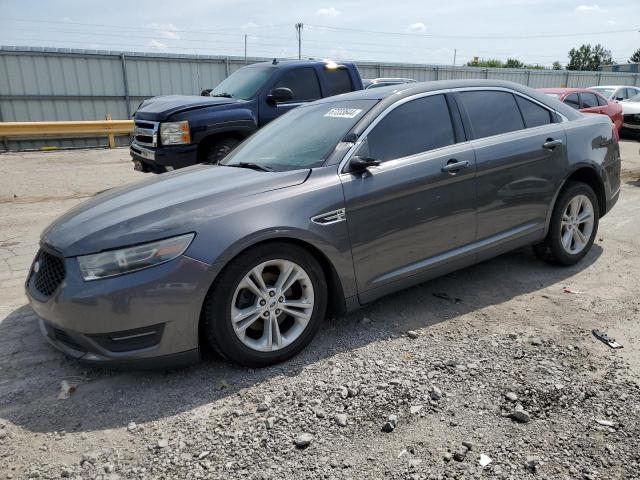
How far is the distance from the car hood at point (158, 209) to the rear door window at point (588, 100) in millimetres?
12793

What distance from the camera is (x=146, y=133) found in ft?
25.6

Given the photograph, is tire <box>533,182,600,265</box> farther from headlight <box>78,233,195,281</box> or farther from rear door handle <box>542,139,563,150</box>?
headlight <box>78,233,195,281</box>

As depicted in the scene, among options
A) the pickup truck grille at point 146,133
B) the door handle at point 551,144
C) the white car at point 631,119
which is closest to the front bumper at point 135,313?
the door handle at point 551,144

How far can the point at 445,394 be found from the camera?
116 inches

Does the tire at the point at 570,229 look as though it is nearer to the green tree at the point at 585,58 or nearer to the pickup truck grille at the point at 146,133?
the pickup truck grille at the point at 146,133

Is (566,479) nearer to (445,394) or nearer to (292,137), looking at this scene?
(445,394)

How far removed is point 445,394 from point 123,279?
6.05ft

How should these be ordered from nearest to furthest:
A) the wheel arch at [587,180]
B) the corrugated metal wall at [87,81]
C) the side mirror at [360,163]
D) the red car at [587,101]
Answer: the side mirror at [360,163] → the wheel arch at [587,180] → the red car at [587,101] → the corrugated metal wall at [87,81]

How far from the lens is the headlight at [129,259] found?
9.59ft

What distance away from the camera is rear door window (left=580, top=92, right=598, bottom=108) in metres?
13.9

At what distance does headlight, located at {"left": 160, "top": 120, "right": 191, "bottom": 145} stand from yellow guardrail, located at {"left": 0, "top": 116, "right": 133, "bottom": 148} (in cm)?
890

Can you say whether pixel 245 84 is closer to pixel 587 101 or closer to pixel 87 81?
pixel 587 101

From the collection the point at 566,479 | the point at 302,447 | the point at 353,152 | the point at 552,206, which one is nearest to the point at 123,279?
the point at 302,447

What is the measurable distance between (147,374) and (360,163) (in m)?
1.85
